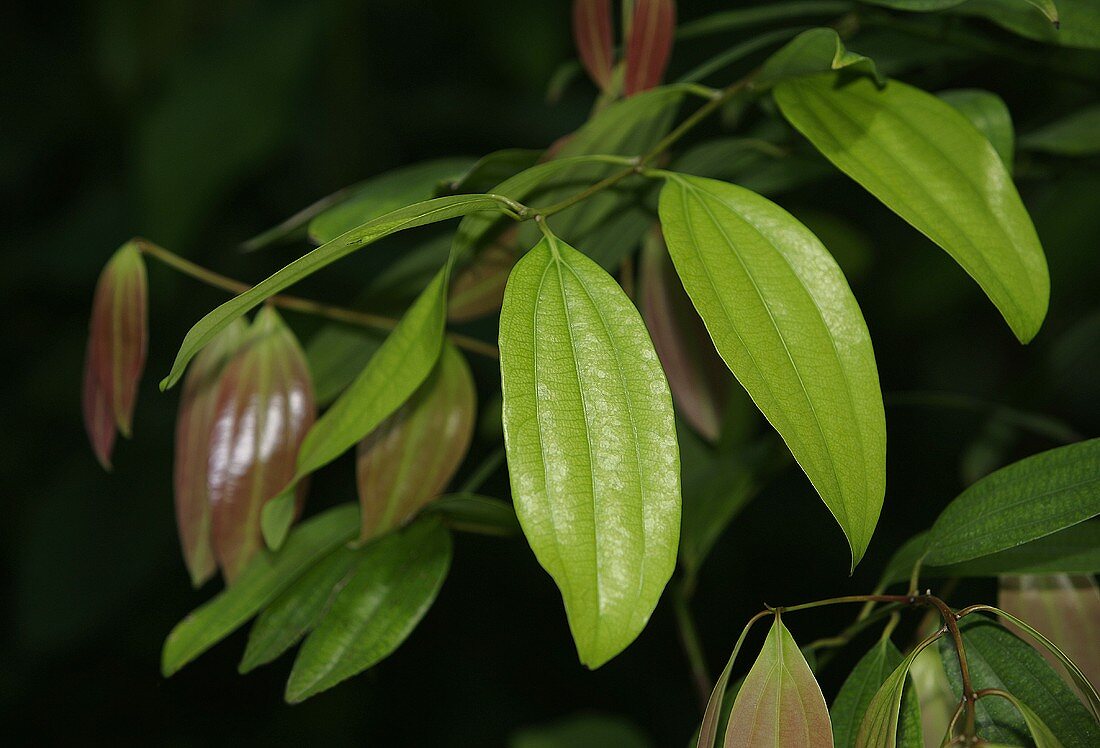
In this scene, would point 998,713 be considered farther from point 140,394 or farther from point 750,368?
point 140,394

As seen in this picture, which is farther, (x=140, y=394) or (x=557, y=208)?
(x=140, y=394)

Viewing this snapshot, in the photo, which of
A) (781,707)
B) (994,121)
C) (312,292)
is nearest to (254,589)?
(781,707)

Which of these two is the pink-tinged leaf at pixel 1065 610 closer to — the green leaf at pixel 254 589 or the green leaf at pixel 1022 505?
the green leaf at pixel 1022 505

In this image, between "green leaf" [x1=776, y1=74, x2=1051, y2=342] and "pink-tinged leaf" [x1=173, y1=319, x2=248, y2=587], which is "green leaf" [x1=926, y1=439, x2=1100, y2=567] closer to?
"green leaf" [x1=776, y1=74, x2=1051, y2=342]

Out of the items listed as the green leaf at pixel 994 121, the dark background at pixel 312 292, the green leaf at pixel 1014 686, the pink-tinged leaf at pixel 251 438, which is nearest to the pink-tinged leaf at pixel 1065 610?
the green leaf at pixel 1014 686

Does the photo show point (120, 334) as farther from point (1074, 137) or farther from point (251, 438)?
point (1074, 137)

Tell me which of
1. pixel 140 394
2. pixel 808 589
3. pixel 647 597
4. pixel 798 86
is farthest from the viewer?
pixel 140 394

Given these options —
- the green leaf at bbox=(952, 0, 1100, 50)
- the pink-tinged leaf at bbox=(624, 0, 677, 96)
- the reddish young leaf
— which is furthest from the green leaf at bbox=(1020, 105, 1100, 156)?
Result: the reddish young leaf

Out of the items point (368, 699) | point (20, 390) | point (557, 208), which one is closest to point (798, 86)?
point (557, 208)
